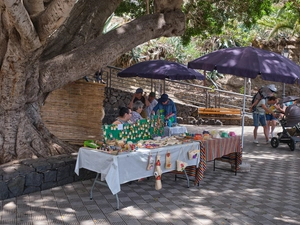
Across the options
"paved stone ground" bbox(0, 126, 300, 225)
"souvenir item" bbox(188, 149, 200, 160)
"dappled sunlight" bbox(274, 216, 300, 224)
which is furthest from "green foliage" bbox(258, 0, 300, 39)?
"dappled sunlight" bbox(274, 216, 300, 224)

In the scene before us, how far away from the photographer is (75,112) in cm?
843

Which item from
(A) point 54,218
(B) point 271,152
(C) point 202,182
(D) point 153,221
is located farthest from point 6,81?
(B) point 271,152

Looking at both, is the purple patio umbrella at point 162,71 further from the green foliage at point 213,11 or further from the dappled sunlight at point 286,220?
the dappled sunlight at point 286,220

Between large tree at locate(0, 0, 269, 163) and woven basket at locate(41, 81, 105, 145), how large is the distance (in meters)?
1.10

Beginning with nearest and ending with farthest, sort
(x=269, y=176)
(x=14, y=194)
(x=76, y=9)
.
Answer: (x=14, y=194) < (x=269, y=176) < (x=76, y=9)

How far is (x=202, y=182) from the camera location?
258 inches

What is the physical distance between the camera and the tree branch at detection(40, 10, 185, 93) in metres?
6.39

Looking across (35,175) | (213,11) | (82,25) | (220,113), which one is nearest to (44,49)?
(82,25)

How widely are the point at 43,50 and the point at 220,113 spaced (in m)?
11.7

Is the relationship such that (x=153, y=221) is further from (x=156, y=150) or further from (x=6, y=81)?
(x=6, y=81)

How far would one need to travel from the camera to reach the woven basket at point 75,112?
814 centimetres

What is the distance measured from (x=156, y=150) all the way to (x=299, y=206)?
2.35m

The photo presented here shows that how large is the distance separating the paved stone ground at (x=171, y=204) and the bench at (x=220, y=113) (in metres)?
9.62

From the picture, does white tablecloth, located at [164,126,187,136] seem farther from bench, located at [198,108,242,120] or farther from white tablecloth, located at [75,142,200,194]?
bench, located at [198,108,242,120]
